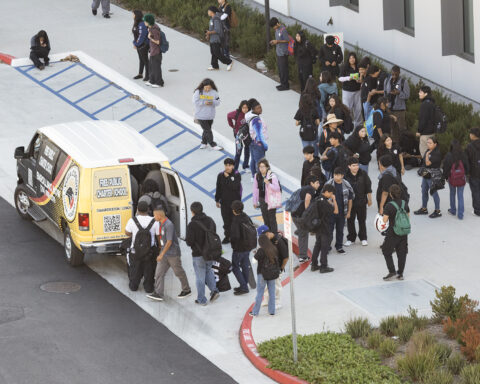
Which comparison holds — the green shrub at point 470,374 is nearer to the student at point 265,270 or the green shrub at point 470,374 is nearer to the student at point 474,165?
the student at point 265,270

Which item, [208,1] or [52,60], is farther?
[208,1]

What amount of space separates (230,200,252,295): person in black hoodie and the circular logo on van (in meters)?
2.68

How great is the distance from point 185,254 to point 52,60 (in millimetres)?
12998

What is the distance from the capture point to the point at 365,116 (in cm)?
2423

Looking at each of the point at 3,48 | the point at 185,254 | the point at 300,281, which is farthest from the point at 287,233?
the point at 3,48

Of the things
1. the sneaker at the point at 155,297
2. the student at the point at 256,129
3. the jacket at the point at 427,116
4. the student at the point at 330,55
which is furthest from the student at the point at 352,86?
the sneaker at the point at 155,297

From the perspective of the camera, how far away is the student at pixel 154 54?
27.1 meters

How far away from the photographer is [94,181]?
17891 millimetres

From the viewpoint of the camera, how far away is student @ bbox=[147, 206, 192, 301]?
17219 millimetres

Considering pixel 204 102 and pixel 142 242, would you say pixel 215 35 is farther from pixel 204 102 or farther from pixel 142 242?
pixel 142 242

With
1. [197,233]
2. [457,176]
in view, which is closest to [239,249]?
[197,233]

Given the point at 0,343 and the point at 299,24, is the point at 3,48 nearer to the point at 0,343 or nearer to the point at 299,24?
the point at 299,24

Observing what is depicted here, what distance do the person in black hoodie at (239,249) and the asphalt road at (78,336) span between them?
1.58 m

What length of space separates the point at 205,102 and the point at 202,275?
6905mm
